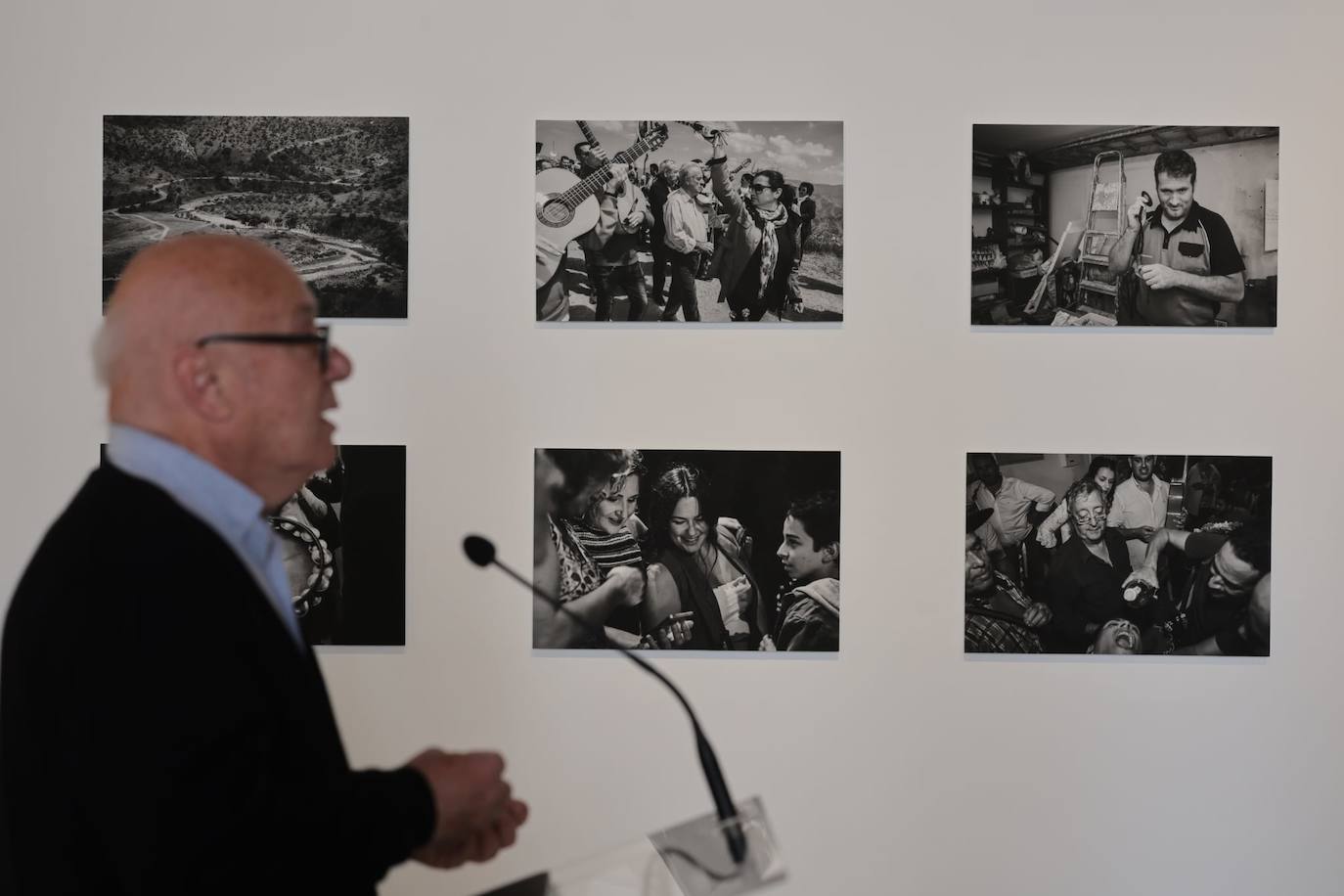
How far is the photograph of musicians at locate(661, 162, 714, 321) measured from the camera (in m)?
2.57

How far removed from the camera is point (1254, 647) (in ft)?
8.45

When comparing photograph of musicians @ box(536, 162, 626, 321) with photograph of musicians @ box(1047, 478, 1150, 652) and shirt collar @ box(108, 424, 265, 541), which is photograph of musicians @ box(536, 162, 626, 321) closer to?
photograph of musicians @ box(1047, 478, 1150, 652)

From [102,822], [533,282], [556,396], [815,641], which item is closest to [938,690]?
[815,641]

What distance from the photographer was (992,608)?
2576 millimetres

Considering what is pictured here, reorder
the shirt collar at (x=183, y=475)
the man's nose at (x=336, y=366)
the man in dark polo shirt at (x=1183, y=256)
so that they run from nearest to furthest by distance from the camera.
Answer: the shirt collar at (x=183, y=475), the man's nose at (x=336, y=366), the man in dark polo shirt at (x=1183, y=256)

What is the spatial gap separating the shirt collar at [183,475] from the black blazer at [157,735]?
38mm

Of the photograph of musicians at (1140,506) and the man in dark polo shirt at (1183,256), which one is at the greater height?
the man in dark polo shirt at (1183,256)

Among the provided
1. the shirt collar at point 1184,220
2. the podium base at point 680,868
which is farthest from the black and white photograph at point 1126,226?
the podium base at point 680,868

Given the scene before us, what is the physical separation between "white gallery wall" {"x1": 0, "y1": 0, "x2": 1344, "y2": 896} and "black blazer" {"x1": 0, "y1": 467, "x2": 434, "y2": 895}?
1.26m

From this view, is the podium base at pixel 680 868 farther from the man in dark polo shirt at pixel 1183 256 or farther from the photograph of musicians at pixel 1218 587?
the man in dark polo shirt at pixel 1183 256

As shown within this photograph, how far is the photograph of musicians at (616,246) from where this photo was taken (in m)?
2.57

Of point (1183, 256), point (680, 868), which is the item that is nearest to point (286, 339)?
point (680, 868)

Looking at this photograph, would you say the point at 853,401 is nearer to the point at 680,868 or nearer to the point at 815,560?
the point at 815,560


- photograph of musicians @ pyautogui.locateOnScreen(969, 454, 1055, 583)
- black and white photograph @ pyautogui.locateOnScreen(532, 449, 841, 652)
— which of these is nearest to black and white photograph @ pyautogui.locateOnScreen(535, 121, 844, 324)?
black and white photograph @ pyautogui.locateOnScreen(532, 449, 841, 652)
